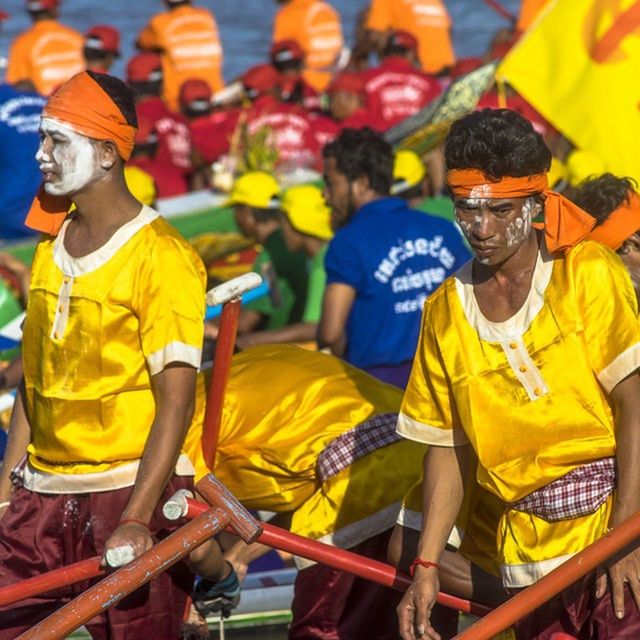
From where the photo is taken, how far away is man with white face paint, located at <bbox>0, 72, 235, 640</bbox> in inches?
177

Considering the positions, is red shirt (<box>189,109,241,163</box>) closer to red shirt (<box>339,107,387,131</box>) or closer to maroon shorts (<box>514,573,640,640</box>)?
red shirt (<box>339,107,387,131</box>)

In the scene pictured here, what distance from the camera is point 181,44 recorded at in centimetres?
1413

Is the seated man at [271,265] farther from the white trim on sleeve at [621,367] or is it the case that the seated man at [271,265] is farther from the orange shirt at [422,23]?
the orange shirt at [422,23]

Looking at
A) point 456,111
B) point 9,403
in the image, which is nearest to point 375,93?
point 456,111

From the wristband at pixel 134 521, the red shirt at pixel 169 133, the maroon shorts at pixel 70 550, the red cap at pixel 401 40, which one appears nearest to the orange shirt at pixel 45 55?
the red shirt at pixel 169 133

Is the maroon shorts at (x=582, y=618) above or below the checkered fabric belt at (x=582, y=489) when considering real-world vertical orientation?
below

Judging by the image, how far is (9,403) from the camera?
20.2 ft

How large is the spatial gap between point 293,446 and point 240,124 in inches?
249

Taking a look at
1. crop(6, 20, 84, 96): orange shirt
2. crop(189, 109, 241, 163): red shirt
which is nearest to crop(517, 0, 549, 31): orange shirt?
crop(189, 109, 241, 163): red shirt

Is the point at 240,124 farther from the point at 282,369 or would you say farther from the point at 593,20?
the point at 282,369

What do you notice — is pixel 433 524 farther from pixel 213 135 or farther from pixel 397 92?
pixel 397 92

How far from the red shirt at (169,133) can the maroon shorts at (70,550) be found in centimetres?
708

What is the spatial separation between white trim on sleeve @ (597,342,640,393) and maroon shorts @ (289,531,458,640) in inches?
55.8

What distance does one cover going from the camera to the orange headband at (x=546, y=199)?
4219 millimetres
